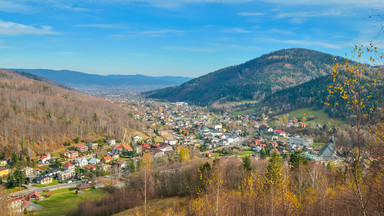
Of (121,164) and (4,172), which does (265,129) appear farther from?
(4,172)

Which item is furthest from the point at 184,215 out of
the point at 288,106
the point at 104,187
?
the point at 288,106

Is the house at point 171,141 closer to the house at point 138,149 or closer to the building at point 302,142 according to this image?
the house at point 138,149

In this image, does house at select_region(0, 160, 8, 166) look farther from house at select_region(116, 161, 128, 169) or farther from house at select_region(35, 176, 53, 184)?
house at select_region(116, 161, 128, 169)

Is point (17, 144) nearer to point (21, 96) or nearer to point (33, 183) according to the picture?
point (33, 183)

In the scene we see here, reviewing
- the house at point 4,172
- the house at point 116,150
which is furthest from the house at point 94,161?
the house at point 4,172

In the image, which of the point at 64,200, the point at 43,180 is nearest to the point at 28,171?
the point at 43,180
